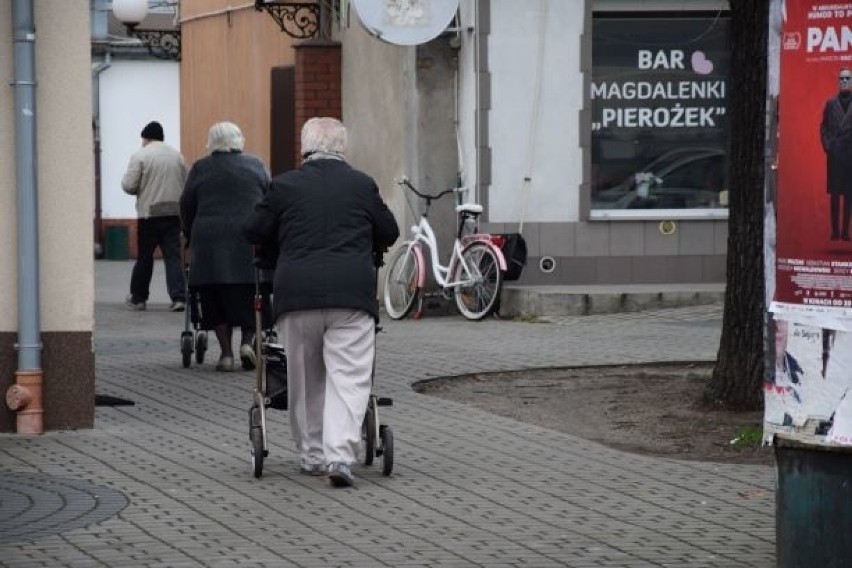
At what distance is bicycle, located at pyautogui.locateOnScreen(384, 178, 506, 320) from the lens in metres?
17.9

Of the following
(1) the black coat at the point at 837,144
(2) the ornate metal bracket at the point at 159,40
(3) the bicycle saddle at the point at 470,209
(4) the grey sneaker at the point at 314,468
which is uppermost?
(2) the ornate metal bracket at the point at 159,40

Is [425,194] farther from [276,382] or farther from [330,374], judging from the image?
[330,374]

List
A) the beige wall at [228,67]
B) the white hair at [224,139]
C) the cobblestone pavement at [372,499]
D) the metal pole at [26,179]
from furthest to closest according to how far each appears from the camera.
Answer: the beige wall at [228,67]
the white hair at [224,139]
the metal pole at [26,179]
the cobblestone pavement at [372,499]

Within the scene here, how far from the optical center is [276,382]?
380 inches

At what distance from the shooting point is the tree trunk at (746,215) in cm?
1148

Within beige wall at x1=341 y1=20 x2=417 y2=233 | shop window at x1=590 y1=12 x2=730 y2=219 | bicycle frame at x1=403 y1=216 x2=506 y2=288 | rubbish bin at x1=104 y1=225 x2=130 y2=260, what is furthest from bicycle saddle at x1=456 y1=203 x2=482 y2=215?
rubbish bin at x1=104 y1=225 x2=130 y2=260

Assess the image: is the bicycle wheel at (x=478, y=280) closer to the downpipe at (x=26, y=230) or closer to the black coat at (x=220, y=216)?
the black coat at (x=220, y=216)

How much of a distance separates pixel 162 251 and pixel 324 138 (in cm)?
1036

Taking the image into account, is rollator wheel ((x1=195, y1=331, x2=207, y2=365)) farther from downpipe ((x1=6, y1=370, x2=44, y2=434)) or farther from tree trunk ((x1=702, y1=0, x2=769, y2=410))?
tree trunk ((x1=702, y1=0, x2=769, y2=410))

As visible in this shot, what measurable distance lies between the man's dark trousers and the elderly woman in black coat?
5.34m

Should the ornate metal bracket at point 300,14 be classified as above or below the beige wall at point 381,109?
above

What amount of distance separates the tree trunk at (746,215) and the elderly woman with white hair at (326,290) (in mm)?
2925

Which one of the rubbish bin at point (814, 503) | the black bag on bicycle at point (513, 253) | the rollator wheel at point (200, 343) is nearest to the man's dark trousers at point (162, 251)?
the black bag on bicycle at point (513, 253)

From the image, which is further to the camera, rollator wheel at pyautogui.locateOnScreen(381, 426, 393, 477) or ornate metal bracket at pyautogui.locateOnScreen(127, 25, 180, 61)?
ornate metal bracket at pyautogui.locateOnScreen(127, 25, 180, 61)
